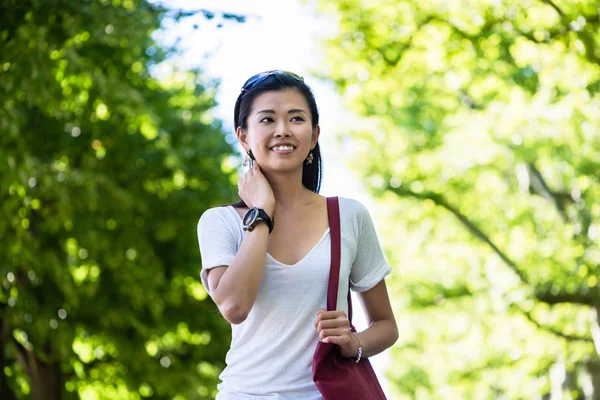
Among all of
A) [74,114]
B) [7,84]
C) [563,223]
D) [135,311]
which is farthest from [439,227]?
[7,84]

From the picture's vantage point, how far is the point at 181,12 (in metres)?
7.21

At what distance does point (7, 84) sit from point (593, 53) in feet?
20.2

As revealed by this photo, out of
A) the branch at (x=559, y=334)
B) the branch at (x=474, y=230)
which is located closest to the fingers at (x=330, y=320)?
the branch at (x=474, y=230)

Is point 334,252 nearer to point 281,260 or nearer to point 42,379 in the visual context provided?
point 281,260

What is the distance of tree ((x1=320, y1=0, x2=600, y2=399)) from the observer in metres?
11.4

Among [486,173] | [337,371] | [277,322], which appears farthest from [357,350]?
[486,173]

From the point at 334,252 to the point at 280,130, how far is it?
1.30ft

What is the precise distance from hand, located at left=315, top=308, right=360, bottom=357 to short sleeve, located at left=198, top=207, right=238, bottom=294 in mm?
318

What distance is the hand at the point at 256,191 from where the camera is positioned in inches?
114

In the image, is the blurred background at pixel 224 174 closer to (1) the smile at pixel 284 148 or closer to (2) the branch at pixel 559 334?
(2) the branch at pixel 559 334

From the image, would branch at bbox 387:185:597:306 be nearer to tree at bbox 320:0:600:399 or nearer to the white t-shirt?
tree at bbox 320:0:600:399

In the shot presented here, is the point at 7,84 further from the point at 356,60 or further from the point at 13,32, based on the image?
the point at 356,60

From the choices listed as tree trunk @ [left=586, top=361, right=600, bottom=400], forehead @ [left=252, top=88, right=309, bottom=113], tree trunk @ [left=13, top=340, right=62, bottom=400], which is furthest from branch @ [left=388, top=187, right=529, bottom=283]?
forehead @ [left=252, top=88, right=309, bottom=113]

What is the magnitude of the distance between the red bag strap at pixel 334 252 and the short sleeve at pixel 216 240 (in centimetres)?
29
